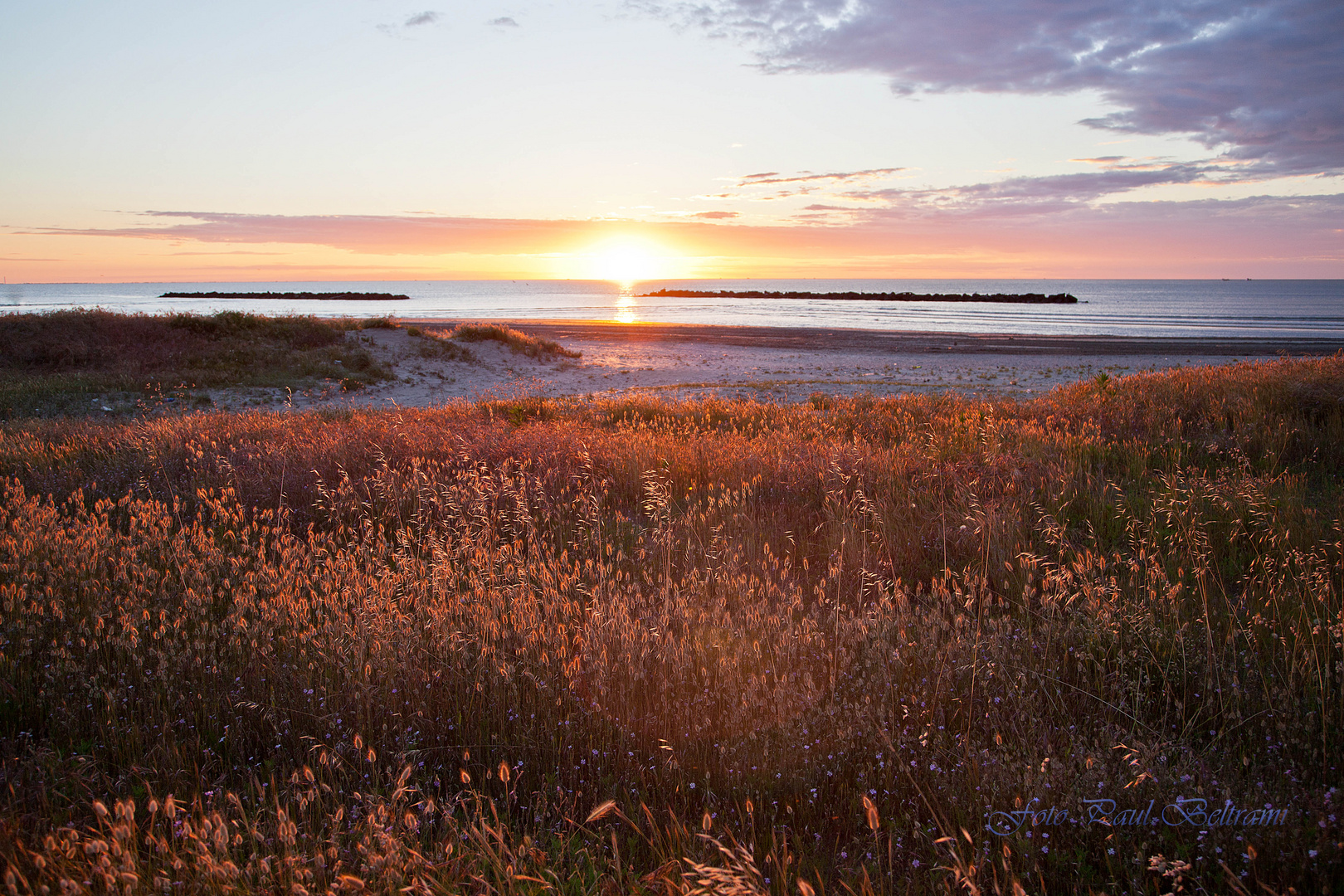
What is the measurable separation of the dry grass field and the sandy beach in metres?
9.98

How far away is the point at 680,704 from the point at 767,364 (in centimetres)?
2561

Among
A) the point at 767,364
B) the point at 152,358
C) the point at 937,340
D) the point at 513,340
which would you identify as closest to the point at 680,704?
the point at 152,358

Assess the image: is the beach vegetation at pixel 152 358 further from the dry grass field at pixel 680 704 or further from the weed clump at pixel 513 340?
the dry grass field at pixel 680 704

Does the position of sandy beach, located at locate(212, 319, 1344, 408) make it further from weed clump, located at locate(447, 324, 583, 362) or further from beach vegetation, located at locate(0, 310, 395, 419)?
beach vegetation, located at locate(0, 310, 395, 419)

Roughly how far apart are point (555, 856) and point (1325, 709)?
10.4 feet

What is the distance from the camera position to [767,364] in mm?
27828

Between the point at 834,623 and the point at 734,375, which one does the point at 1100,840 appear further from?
the point at 734,375

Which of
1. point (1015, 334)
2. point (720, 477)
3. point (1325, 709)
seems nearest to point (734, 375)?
point (720, 477)

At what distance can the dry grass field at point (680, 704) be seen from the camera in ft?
6.84

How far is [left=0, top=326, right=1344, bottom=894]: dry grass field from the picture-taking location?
208 cm

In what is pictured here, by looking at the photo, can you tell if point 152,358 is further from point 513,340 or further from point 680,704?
point 680,704

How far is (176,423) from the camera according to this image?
9.00 m

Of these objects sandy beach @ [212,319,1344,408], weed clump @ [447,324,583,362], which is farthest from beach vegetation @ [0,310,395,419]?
weed clump @ [447,324,583,362]

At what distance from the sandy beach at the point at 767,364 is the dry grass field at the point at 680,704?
32.7 ft
